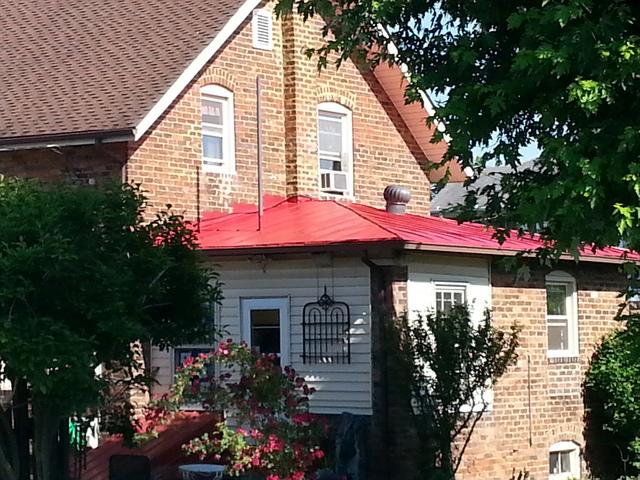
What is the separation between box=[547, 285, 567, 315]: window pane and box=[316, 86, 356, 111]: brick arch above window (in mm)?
4682

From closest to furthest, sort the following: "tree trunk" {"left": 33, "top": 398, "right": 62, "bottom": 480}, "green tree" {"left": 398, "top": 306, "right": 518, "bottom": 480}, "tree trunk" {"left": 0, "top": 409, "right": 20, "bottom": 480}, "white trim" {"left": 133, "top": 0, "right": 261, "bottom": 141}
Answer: "tree trunk" {"left": 33, "top": 398, "right": 62, "bottom": 480} < "tree trunk" {"left": 0, "top": 409, "right": 20, "bottom": 480} < "green tree" {"left": 398, "top": 306, "right": 518, "bottom": 480} < "white trim" {"left": 133, "top": 0, "right": 261, "bottom": 141}

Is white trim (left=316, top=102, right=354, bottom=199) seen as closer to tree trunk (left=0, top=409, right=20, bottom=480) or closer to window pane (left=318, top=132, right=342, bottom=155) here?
window pane (left=318, top=132, right=342, bottom=155)

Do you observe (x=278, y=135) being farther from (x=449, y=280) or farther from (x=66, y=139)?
(x=449, y=280)

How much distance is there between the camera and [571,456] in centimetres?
2062

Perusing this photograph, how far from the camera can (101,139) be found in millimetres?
18297

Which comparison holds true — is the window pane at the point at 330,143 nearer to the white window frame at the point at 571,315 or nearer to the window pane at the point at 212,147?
the window pane at the point at 212,147

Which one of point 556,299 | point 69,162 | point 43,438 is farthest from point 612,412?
point 43,438

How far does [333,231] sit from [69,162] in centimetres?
426

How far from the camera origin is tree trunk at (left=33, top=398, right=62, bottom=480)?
42.2 feet

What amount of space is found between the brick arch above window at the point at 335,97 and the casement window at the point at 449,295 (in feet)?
15.5

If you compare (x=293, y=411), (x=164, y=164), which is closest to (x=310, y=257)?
(x=164, y=164)

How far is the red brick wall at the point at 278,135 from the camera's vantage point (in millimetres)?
19500

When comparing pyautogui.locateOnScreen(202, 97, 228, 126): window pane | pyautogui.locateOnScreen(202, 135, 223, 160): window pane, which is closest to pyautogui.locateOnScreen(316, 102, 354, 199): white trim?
pyautogui.locateOnScreen(202, 97, 228, 126): window pane

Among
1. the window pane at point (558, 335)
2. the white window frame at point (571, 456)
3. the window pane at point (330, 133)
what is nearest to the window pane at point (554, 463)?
the white window frame at point (571, 456)
